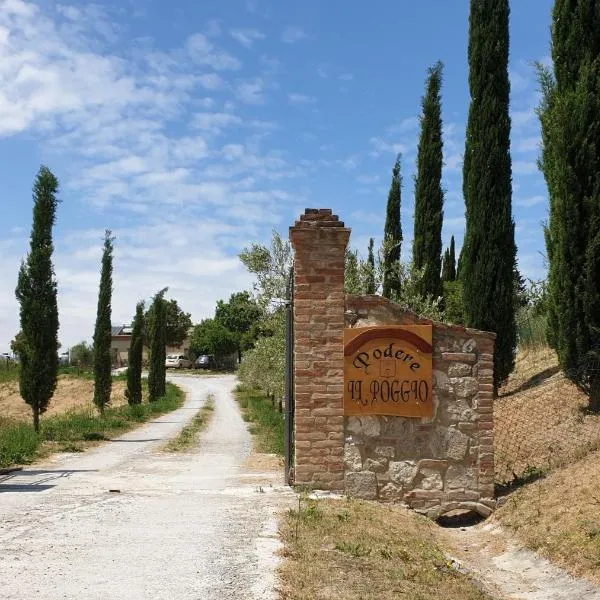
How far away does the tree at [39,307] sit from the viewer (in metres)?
17.0

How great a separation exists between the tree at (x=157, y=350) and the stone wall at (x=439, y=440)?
1069 inches

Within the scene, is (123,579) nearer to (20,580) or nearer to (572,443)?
(20,580)

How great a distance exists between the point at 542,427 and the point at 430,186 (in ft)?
38.4

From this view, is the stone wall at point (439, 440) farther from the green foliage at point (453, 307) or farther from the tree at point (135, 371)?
the tree at point (135, 371)

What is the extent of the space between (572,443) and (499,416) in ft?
11.4

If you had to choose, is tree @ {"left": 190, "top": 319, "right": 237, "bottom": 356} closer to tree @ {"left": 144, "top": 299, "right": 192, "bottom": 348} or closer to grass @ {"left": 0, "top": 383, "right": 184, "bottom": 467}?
tree @ {"left": 144, "top": 299, "right": 192, "bottom": 348}

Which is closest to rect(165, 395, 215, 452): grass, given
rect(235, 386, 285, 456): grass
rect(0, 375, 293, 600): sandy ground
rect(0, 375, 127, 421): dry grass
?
rect(235, 386, 285, 456): grass

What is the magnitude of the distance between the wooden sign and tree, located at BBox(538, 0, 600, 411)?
3825 millimetres

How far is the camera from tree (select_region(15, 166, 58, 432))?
1697 centimetres

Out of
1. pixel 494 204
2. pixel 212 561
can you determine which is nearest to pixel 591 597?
pixel 212 561

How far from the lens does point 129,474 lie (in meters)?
9.90

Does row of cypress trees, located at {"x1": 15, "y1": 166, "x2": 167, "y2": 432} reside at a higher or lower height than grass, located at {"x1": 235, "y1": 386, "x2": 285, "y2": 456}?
higher

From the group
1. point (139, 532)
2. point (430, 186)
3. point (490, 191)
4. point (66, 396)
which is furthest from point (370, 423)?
point (66, 396)

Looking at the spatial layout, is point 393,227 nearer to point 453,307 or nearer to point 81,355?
point 453,307
